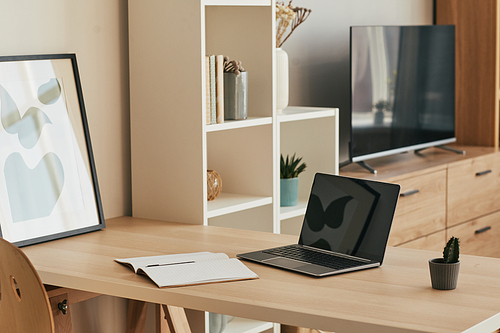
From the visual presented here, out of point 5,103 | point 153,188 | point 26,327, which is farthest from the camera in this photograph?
point 153,188

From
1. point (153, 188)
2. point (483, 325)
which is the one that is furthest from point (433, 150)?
point (483, 325)

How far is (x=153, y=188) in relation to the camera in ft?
7.04

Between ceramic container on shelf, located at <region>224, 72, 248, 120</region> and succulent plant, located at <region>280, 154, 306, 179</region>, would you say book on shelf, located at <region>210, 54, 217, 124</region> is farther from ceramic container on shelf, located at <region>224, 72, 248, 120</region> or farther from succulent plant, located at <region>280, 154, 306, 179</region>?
succulent plant, located at <region>280, 154, 306, 179</region>

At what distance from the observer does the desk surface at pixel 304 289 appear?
1.19 metres

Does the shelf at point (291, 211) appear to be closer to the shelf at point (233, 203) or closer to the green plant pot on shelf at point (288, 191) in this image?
the green plant pot on shelf at point (288, 191)

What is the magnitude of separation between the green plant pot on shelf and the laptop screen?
2.52ft

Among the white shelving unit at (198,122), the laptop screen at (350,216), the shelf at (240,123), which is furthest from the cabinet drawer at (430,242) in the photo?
the laptop screen at (350,216)

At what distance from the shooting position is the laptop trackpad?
1.52 meters

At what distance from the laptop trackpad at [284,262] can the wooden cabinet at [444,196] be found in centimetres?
150

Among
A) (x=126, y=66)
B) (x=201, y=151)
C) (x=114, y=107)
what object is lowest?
(x=201, y=151)

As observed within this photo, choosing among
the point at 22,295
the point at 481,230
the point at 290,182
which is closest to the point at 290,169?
the point at 290,182

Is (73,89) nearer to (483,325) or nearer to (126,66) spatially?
(126,66)

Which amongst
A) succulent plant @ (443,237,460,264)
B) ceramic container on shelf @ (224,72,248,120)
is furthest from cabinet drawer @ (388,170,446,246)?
succulent plant @ (443,237,460,264)

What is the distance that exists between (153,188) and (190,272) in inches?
28.3
